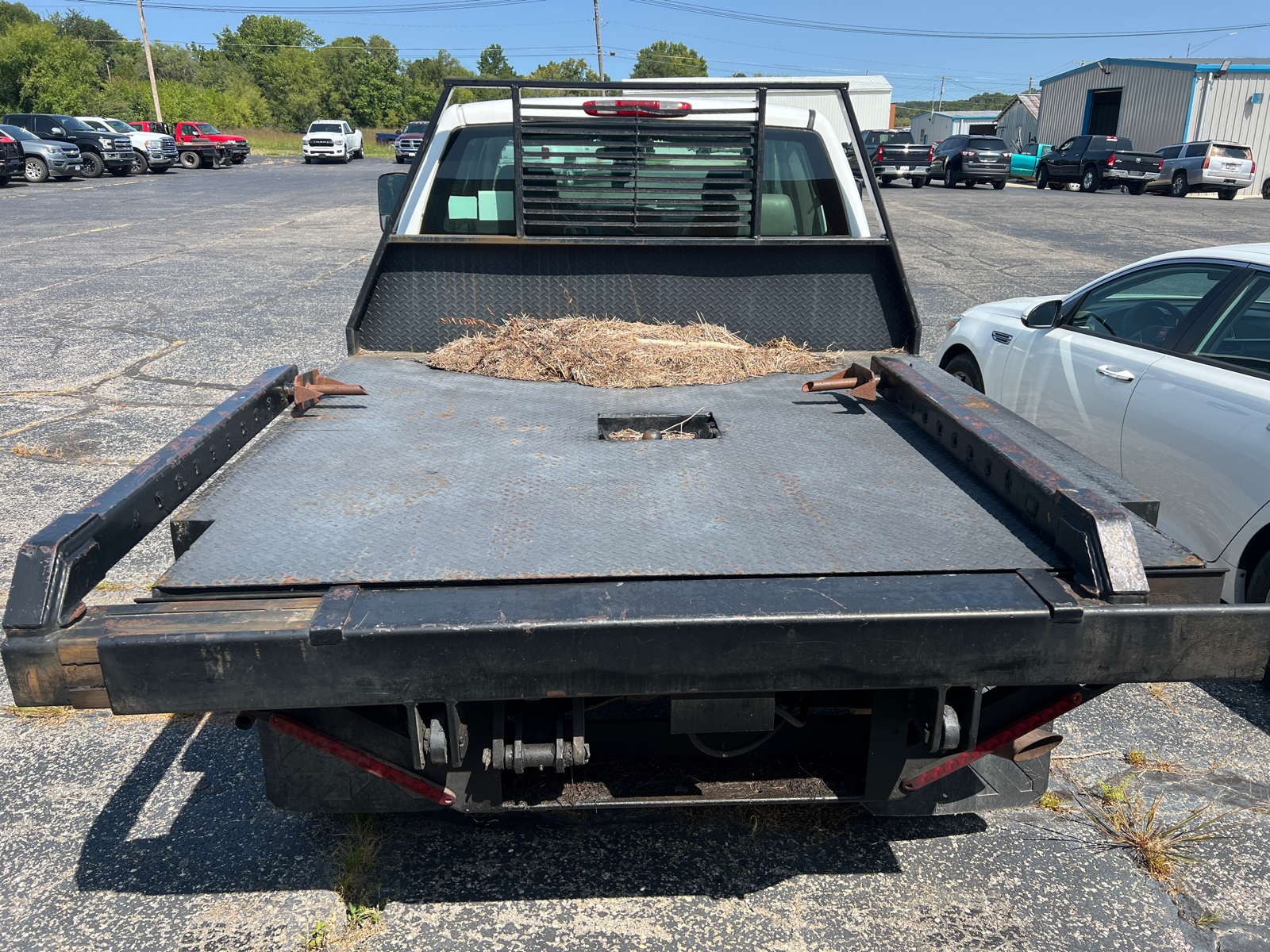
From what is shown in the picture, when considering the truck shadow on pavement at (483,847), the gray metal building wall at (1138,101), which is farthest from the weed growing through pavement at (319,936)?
the gray metal building wall at (1138,101)

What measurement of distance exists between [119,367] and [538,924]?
7.91m

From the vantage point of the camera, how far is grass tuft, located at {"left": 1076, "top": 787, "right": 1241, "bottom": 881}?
278 centimetres

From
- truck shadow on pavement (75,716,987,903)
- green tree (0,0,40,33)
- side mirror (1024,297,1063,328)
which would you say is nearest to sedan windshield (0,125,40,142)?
side mirror (1024,297,1063,328)

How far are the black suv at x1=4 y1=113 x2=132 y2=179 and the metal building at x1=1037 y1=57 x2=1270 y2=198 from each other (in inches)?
1608

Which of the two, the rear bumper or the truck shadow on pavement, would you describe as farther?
the truck shadow on pavement

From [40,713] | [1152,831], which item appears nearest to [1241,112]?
[1152,831]

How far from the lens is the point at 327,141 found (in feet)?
157

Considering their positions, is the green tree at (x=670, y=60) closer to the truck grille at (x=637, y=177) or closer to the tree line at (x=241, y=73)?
the tree line at (x=241, y=73)

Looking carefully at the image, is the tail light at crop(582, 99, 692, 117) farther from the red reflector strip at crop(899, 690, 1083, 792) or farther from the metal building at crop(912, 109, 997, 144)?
the metal building at crop(912, 109, 997, 144)

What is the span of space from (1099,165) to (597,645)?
37.3 meters

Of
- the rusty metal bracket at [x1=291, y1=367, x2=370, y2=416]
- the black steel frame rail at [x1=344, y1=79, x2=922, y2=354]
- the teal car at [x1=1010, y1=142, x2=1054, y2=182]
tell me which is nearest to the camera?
the rusty metal bracket at [x1=291, y1=367, x2=370, y2=416]

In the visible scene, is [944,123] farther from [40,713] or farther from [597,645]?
[597,645]

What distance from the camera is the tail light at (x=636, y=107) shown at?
13.9 ft

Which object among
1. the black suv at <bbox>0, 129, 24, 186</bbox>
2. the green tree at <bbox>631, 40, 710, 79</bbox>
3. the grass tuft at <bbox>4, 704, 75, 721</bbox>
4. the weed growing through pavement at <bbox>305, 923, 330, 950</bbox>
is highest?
the green tree at <bbox>631, 40, 710, 79</bbox>
